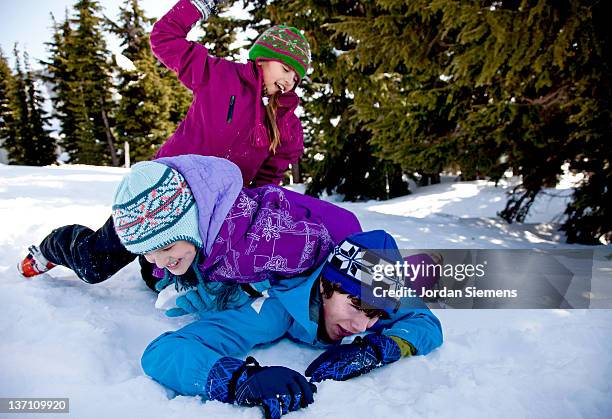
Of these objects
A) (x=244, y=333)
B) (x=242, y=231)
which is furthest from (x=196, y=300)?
(x=242, y=231)

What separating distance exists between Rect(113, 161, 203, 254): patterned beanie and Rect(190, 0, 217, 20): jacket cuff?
119 centimetres

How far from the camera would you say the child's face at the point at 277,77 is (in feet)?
7.87

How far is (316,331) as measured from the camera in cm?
181

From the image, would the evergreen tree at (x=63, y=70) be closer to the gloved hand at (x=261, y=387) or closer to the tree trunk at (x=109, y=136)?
the tree trunk at (x=109, y=136)

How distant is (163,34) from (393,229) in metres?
2.85

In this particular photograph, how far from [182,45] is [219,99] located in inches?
14.2

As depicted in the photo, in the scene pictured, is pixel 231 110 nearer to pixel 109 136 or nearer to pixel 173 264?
pixel 173 264

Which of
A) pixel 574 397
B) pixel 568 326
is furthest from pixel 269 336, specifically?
pixel 568 326

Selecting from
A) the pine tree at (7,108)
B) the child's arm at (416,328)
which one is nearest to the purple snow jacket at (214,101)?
the child's arm at (416,328)

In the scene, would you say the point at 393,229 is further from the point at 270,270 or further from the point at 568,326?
the point at 270,270

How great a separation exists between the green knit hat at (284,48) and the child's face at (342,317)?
4.79 ft

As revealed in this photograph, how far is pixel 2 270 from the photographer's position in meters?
2.27

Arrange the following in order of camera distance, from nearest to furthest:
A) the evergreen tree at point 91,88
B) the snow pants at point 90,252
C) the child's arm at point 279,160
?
the snow pants at point 90,252
the child's arm at point 279,160
the evergreen tree at point 91,88

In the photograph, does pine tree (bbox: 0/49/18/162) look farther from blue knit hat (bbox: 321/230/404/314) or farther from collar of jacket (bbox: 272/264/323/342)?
blue knit hat (bbox: 321/230/404/314)
